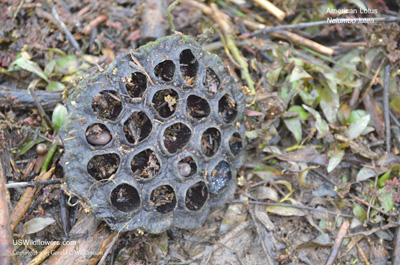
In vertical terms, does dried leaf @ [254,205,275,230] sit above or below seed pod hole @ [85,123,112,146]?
below

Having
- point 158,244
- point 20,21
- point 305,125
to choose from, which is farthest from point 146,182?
point 20,21

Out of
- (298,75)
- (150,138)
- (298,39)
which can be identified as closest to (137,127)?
(150,138)

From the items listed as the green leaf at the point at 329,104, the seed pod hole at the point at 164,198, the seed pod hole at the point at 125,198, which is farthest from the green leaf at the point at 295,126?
the seed pod hole at the point at 125,198

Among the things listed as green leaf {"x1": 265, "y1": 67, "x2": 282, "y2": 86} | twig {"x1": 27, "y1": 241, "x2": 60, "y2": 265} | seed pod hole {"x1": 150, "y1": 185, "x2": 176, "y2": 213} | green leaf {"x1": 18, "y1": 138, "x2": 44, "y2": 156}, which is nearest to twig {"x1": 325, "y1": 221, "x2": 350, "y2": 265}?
seed pod hole {"x1": 150, "y1": 185, "x2": 176, "y2": 213}

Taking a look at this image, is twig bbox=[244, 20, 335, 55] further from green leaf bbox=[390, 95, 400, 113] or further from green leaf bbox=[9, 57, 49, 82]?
green leaf bbox=[9, 57, 49, 82]

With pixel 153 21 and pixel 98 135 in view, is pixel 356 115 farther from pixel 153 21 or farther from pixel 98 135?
pixel 98 135

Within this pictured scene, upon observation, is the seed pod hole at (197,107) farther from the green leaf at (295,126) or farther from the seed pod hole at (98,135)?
the green leaf at (295,126)
